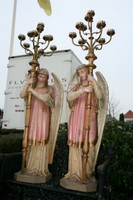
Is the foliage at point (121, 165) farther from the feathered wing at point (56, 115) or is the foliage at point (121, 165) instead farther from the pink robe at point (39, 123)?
the pink robe at point (39, 123)

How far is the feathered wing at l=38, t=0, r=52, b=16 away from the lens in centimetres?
62

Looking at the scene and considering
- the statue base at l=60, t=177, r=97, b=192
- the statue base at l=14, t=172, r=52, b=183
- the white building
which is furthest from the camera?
the white building

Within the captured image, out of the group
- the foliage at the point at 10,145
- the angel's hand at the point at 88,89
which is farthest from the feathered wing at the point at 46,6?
the foliage at the point at 10,145

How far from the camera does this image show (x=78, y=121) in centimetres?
310

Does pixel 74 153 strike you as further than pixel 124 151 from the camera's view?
No

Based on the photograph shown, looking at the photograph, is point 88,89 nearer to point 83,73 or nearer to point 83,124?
point 83,73

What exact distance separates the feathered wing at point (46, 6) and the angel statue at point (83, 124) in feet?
7.72

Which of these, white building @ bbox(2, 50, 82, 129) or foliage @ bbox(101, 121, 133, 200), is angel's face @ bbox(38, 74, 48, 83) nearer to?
foliage @ bbox(101, 121, 133, 200)

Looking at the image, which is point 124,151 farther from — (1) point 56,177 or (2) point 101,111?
(1) point 56,177

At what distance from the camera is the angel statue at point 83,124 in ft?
9.67

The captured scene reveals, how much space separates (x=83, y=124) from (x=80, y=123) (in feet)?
0.18

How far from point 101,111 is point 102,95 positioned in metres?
0.32

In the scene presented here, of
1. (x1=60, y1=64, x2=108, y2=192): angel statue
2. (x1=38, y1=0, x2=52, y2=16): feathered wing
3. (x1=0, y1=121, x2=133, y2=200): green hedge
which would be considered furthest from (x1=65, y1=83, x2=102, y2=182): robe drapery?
(x1=38, y1=0, x2=52, y2=16): feathered wing

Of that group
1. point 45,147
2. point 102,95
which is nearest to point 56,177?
point 45,147
